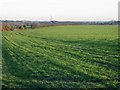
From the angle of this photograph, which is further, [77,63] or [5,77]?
Result: [77,63]

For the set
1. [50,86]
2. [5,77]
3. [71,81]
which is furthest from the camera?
[5,77]

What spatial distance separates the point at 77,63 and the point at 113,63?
1.85 m

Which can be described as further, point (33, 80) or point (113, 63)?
point (113, 63)

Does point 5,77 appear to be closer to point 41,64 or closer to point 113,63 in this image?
point 41,64

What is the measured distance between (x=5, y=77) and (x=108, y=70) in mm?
4592

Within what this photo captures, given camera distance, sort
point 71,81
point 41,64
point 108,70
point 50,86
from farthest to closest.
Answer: point 41,64, point 108,70, point 71,81, point 50,86

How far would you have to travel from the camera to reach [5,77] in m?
12.7

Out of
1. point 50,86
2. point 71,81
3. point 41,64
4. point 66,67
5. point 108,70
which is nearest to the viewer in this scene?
point 50,86

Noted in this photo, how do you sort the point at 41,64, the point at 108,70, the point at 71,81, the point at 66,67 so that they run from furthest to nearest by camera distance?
the point at 41,64 → the point at 66,67 → the point at 108,70 → the point at 71,81

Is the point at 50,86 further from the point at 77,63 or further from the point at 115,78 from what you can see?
the point at 77,63

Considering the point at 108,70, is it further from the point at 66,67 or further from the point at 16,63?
the point at 16,63

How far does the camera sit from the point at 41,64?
615 inches

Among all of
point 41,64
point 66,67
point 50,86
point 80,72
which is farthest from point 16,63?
point 50,86

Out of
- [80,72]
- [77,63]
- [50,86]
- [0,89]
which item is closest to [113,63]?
[77,63]
